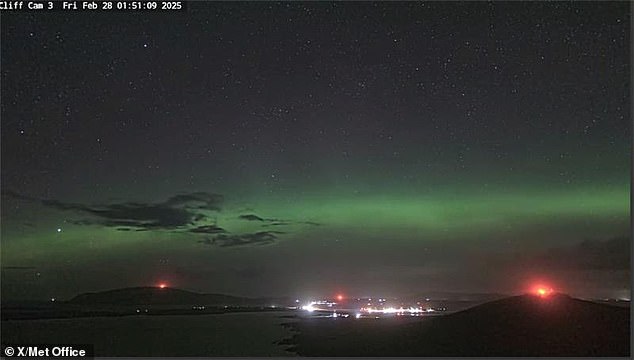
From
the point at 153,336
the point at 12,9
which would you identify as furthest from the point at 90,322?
the point at 12,9

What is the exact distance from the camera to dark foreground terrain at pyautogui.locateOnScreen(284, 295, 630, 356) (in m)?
23.4

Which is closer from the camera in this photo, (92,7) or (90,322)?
(92,7)

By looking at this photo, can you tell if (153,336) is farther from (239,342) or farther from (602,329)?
(602,329)

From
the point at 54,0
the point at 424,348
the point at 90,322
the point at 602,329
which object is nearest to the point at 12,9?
the point at 54,0

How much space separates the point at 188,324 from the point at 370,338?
97.5 ft

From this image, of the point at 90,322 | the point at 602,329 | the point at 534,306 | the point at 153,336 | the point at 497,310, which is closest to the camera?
the point at 602,329

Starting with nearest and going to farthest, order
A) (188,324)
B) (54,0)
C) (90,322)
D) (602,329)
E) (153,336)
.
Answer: (54,0) < (602,329) < (90,322) < (153,336) < (188,324)

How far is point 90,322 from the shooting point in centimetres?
3819

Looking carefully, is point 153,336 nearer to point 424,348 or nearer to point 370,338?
point 370,338

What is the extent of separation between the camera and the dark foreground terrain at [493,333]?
23.4 metres

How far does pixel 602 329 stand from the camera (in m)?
24.9

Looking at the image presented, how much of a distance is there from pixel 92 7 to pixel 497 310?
3039 cm

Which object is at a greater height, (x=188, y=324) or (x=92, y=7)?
(x=92, y=7)

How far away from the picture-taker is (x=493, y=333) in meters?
27.9
